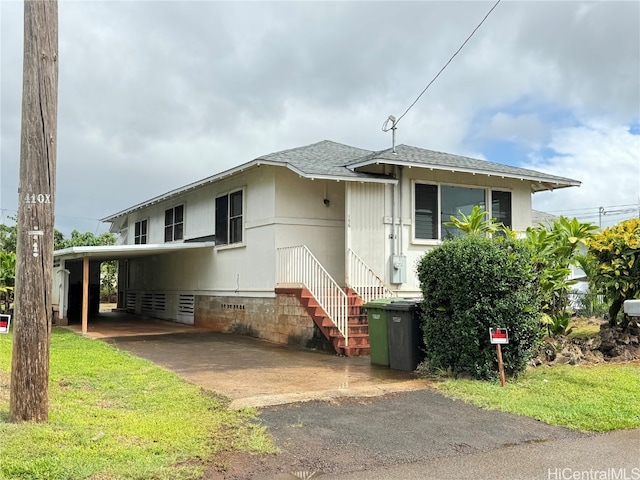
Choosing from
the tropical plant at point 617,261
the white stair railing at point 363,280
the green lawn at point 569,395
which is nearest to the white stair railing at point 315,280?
the white stair railing at point 363,280

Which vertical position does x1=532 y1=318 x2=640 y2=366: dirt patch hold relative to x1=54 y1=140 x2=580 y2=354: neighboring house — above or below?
below

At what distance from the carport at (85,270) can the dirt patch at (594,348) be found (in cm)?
1047

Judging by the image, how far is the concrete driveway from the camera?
7.68 metres

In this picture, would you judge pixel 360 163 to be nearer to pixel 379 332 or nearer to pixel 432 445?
pixel 379 332

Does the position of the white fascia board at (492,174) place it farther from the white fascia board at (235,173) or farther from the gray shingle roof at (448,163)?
the white fascia board at (235,173)

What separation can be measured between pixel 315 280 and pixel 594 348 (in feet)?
18.3

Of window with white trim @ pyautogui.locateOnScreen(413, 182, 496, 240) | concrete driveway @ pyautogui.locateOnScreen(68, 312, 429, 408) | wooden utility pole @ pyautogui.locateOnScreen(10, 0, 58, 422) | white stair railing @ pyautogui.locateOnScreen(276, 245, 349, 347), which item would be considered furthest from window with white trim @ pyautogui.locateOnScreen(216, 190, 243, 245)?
wooden utility pole @ pyautogui.locateOnScreen(10, 0, 58, 422)

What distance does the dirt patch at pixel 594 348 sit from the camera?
972 centimetres

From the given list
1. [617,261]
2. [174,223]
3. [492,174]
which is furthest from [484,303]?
[174,223]

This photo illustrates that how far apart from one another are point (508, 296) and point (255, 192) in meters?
8.49

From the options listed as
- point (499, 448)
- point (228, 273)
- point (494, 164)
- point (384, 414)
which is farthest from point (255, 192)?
point (499, 448)

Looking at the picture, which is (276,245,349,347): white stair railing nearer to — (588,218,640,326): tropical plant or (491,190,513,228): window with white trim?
(588,218,640,326): tropical plant

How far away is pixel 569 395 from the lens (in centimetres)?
736

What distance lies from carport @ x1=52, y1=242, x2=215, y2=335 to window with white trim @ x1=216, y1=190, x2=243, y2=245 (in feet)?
1.99
